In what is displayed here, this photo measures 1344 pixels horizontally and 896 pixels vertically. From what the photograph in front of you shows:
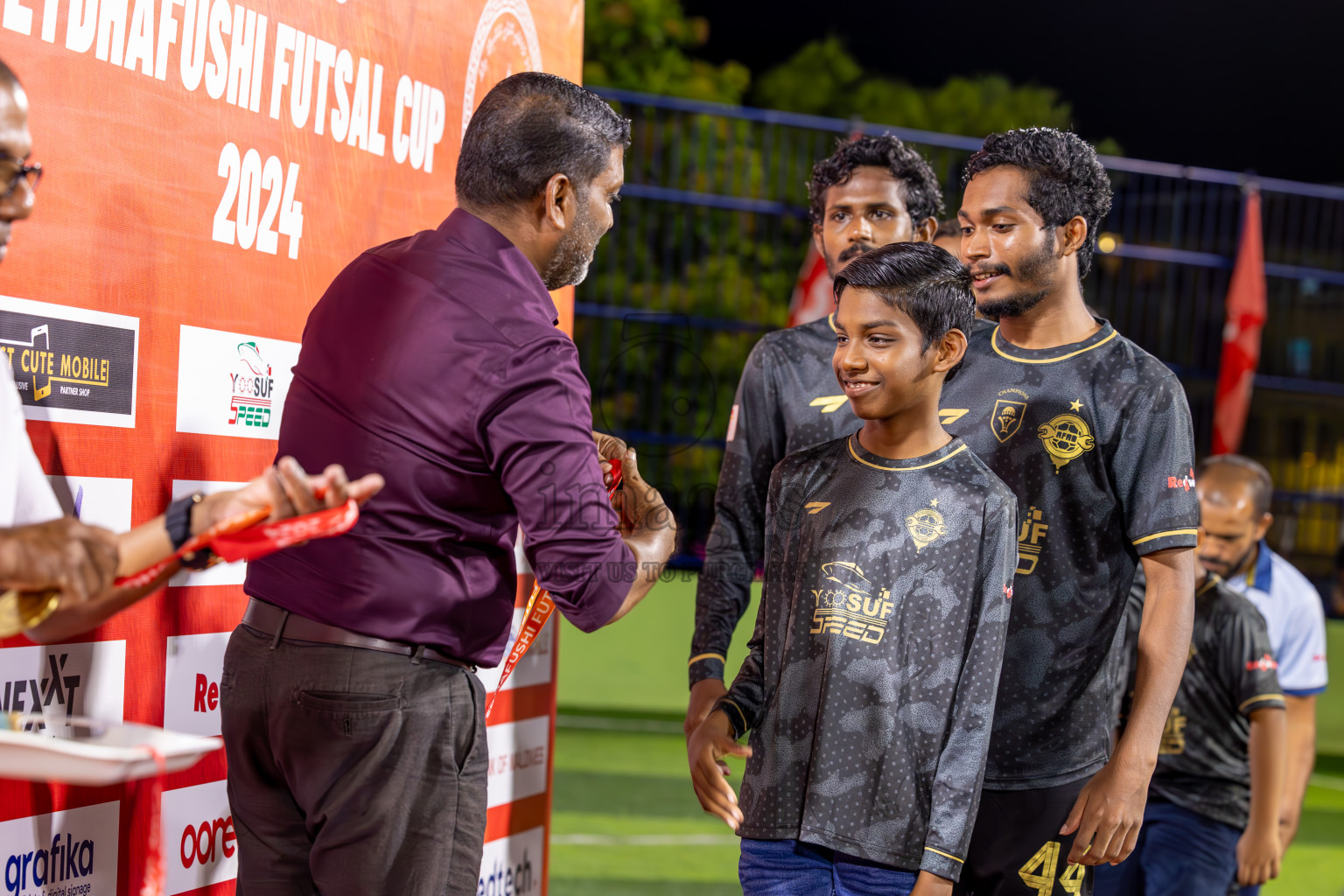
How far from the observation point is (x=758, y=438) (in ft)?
10.5

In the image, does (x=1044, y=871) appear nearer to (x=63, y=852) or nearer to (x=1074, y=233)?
(x=1074, y=233)

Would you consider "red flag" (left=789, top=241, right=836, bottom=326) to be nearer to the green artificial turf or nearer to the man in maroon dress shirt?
the green artificial turf

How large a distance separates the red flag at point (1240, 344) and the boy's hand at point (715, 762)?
8457mm

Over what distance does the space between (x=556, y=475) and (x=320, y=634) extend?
20.4 inches

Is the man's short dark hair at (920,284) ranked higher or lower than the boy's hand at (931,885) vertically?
higher

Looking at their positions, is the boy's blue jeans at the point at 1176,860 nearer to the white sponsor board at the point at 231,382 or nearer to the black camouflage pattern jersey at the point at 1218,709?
the black camouflage pattern jersey at the point at 1218,709

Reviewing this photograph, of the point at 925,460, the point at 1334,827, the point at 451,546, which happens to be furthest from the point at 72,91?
the point at 1334,827

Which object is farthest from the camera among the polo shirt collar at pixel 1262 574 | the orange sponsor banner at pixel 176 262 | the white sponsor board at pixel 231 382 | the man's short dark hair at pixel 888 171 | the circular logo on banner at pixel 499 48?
the polo shirt collar at pixel 1262 574

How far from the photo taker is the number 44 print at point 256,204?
2879 millimetres

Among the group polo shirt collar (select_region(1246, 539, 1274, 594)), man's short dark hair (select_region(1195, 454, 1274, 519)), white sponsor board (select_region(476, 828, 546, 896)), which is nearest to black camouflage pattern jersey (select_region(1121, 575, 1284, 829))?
man's short dark hair (select_region(1195, 454, 1274, 519))

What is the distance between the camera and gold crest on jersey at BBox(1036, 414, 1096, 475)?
2740mm

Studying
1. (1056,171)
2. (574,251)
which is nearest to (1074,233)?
(1056,171)

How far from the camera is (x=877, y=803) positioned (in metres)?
2.43

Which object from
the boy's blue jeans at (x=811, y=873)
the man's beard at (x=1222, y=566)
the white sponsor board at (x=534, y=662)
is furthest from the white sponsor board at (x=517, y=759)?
the man's beard at (x=1222, y=566)
